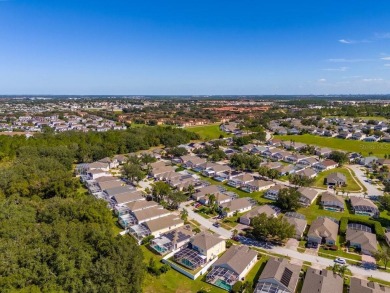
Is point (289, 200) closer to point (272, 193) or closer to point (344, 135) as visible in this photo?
point (272, 193)

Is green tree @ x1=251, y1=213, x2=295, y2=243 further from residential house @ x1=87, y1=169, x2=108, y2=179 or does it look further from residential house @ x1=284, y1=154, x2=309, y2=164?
residential house @ x1=284, y1=154, x2=309, y2=164

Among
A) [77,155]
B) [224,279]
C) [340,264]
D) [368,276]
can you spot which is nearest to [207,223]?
[224,279]

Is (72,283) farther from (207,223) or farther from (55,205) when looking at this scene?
(207,223)

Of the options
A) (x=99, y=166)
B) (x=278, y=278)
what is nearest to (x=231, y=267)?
(x=278, y=278)

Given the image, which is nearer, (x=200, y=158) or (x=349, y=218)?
(x=349, y=218)

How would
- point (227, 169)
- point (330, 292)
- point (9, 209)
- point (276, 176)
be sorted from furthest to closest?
1. point (227, 169)
2. point (276, 176)
3. point (9, 209)
4. point (330, 292)

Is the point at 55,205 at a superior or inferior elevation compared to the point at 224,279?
superior
